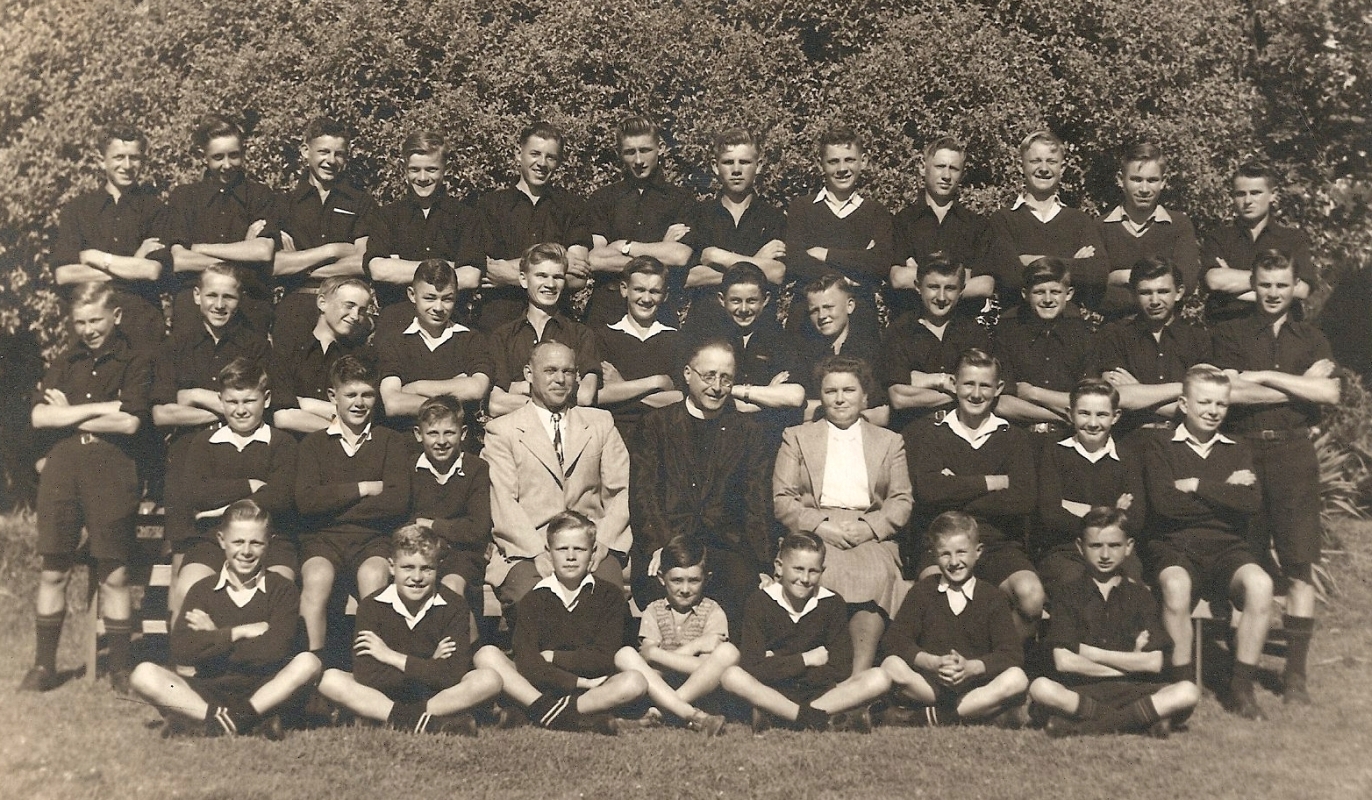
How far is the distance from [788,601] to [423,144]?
263 centimetres

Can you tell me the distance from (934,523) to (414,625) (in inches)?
78.8

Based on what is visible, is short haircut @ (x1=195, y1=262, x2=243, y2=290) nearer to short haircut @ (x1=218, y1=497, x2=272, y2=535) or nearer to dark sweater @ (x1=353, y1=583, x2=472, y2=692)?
short haircut @ (x1=218, y1=497, x2=272, y2=535)

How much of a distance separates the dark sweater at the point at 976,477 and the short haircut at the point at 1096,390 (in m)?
0.27

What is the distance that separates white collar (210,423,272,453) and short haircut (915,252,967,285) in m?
2.83

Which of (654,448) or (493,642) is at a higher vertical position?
(654,448)

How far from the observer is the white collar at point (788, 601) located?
509 cm

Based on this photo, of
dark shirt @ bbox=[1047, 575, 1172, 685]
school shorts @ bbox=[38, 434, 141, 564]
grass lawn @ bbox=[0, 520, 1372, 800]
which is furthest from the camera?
school shorts @ bbox=[38, 434, 141, 564]

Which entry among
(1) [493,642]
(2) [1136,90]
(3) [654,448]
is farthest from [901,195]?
(1) [493,642]

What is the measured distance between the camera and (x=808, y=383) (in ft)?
18.9

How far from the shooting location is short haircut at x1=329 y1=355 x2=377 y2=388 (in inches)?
211

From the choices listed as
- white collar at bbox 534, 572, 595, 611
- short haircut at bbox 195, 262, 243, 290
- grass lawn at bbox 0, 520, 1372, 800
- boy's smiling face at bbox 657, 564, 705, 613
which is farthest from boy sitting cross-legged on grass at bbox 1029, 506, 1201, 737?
short haircut at bbox 195, 262, 243, 290

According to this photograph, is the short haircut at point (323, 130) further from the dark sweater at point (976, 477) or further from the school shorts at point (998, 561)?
the school shorts at point (998, 561)

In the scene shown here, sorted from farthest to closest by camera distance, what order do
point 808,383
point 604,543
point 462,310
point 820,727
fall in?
point 462,310 < point 808,383 < point 604,543 < point 820,727

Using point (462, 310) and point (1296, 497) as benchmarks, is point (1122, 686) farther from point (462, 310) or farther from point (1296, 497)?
point (462, 310)
